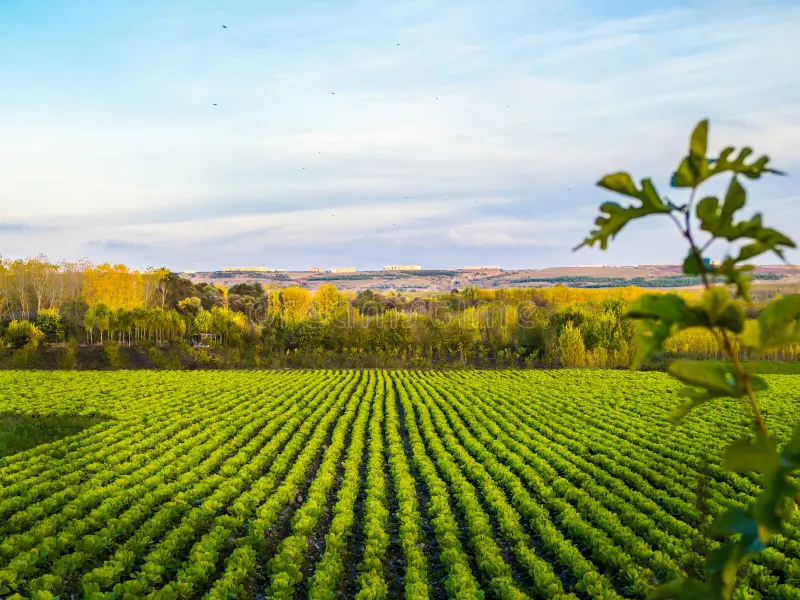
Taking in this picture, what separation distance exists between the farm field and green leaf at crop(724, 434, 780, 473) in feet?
5.74

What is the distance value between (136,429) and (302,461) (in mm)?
7270

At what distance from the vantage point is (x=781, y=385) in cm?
3375

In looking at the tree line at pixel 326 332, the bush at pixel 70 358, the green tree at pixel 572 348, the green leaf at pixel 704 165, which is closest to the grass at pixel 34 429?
the green leaf at pixel 704 165

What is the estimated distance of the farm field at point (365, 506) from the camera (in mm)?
7934

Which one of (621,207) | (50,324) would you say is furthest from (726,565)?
(50,324)

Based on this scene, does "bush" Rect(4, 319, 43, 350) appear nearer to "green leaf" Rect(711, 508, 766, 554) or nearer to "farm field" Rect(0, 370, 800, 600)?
"farm field" Rect(0, 370, 800, 600)

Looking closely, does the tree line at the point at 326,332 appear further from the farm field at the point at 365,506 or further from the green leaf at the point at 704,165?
the green leaf at the point at 704,165

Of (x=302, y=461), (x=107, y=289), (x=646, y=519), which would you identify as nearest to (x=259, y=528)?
(x=302, y=461)

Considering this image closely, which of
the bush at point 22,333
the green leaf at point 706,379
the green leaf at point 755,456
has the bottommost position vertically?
the bush at point 22,333

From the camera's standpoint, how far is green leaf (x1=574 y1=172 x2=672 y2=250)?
123 cm

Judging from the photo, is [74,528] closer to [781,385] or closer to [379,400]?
[379,400]

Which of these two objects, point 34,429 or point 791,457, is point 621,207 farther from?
point 34,429

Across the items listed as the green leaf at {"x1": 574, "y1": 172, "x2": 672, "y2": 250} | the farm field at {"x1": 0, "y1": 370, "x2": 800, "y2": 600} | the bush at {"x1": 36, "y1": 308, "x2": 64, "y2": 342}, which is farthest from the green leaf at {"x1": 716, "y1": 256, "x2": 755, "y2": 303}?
the bush at {"x1": 36, "y1": 308, "x2": 64, "y2": 342}

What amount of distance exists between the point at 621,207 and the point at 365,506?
1081 cm
